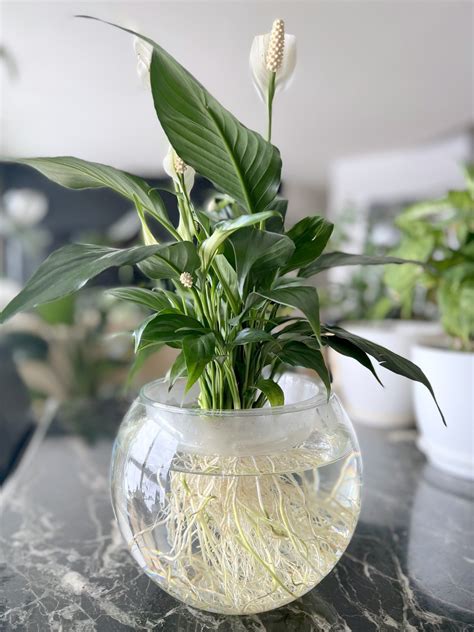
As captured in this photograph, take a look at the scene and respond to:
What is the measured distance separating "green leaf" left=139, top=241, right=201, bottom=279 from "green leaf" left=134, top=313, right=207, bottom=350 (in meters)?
0.04

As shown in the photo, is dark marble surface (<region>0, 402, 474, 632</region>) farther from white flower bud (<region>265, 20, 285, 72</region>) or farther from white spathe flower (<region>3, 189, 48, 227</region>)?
white spathe flower (<region>3, 189, 48, 227</region>)

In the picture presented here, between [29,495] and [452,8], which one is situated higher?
[452,8]

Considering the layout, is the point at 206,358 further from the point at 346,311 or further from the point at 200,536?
the point at 346,311

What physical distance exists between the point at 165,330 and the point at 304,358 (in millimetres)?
117

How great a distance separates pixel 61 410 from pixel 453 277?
2.89ft

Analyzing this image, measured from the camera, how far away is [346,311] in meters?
1.30

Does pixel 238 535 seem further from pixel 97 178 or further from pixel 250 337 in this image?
pixel 97 178

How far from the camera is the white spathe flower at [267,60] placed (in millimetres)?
416

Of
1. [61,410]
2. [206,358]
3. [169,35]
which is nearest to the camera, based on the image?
[206,358]

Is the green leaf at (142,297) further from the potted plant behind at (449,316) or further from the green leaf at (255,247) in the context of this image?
the potted plant behind at (449,316)

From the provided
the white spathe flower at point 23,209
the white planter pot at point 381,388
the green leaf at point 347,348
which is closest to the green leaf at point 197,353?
the green leaf at point 347,348

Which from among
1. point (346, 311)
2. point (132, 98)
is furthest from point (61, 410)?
point (132, 98)

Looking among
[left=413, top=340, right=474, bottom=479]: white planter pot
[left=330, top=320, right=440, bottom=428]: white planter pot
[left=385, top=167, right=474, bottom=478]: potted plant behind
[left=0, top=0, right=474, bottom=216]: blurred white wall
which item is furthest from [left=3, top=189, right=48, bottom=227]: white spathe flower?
[left=413, top=340, right=474, bottom=479]: white planter pot

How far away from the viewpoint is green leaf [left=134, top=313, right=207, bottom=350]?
0.42m
